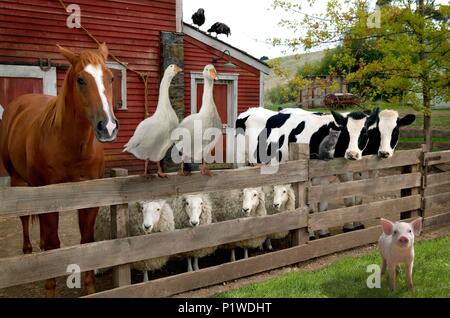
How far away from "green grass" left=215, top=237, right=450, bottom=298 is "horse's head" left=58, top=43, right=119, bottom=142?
2.17 meters

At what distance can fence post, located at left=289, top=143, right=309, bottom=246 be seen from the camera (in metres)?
5.73

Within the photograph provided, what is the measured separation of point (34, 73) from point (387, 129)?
310 inches

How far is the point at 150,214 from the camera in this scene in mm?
4688

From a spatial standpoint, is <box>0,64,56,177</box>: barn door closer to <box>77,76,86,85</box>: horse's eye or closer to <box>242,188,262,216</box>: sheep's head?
<box>242,188,262,216</box>: sheep's head

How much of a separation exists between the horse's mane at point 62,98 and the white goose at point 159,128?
0.57 m

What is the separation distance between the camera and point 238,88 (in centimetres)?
1434

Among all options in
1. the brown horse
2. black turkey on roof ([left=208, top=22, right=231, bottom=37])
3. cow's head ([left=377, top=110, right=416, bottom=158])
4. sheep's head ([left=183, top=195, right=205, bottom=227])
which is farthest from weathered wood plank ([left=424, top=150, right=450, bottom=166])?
black turkey on roof ([left=208, top=22, right=231, bottom=37])

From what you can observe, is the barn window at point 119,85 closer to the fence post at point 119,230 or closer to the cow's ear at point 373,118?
the cow's ear at point 373,118

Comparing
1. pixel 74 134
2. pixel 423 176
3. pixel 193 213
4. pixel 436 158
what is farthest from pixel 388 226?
pixel 436 158

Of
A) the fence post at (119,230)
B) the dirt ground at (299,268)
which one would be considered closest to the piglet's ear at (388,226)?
the dirt ground at (299,268)

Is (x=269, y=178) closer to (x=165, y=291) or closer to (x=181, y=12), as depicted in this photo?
(x=165, y=291)

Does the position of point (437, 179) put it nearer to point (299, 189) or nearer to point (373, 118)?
point (373, 118)
